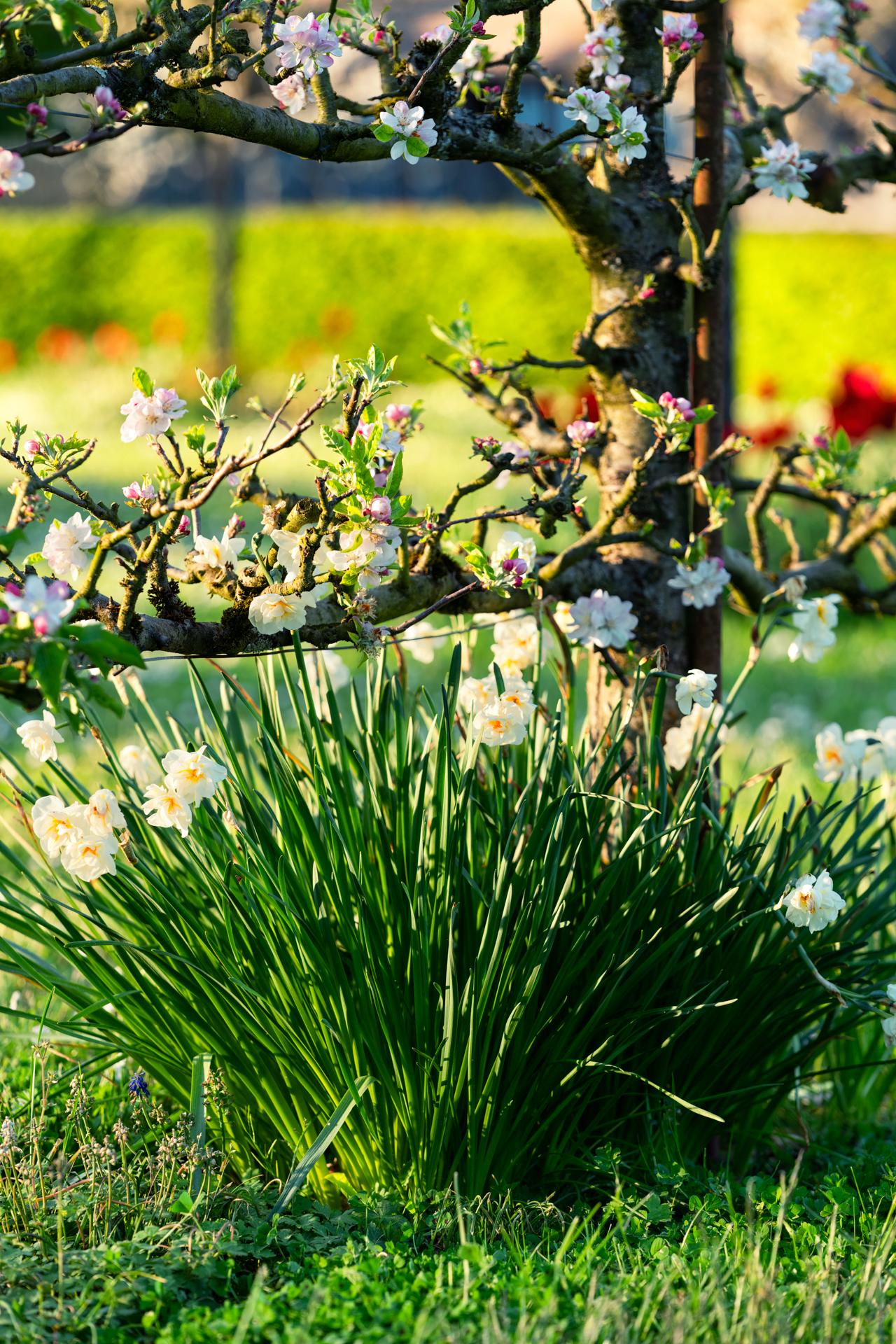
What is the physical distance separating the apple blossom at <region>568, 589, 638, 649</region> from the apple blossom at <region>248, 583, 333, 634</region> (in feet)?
1.76

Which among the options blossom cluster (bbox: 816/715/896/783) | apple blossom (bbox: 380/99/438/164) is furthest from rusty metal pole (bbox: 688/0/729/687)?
apple blossom (bbox: 380/99/438/164)

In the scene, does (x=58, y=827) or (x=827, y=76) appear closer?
(x=58, y=827)

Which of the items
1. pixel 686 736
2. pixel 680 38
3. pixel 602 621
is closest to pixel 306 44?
pixel 680 38

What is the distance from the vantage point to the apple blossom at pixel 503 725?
186 centimetres

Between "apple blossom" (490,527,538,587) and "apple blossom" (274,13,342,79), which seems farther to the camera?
"apple blossom" (490,527,538,587)

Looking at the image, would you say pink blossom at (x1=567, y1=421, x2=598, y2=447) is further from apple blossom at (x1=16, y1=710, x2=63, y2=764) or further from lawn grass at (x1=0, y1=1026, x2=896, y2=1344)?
lawn grass at (x1=0, y1=1026, x2=896, y2=1344)

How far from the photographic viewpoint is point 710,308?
7.66 ft

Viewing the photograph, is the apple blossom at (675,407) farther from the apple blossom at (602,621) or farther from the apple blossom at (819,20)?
the apple blossom at (819,20)

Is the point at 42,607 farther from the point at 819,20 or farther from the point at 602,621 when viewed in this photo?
the point at 819,20

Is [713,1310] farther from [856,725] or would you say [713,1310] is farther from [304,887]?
[856,725]

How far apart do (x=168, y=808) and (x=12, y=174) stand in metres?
0.79

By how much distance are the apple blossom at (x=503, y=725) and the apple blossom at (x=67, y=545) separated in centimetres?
58

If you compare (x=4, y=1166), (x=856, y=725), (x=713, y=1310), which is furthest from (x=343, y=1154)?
(x=856, y=725)

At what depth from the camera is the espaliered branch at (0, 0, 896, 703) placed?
160 cm
